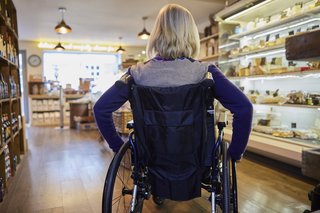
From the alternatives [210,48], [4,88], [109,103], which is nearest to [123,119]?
[4,88]

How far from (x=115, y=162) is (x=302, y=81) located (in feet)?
8.90

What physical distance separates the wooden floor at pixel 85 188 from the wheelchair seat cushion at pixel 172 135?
0.90 metres

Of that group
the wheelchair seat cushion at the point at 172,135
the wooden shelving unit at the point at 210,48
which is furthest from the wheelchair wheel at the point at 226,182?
the wooden shelving unit at the point at 210,48

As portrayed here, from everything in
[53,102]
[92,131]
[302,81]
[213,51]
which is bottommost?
[92,131]

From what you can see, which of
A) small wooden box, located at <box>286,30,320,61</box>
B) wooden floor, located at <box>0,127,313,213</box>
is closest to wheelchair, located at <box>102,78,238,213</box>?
small wooden box, located at <box>286,30,320,61</box>

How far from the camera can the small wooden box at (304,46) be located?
67cm

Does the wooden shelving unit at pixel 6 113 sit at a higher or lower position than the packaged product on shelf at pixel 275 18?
lower

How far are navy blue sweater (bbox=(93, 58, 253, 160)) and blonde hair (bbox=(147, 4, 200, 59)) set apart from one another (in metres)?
0.17

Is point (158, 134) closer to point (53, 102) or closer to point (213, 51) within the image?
point (213, 51)

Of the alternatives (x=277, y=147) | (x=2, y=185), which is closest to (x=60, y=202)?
(x=2, y=185)

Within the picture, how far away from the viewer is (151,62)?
124cm

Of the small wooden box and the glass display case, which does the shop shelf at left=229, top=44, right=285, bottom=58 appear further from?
the small wooden box

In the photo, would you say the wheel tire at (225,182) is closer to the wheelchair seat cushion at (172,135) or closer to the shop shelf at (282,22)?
the wheelchair seat cushion at (172,135)

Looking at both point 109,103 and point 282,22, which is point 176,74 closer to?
point 109,103
